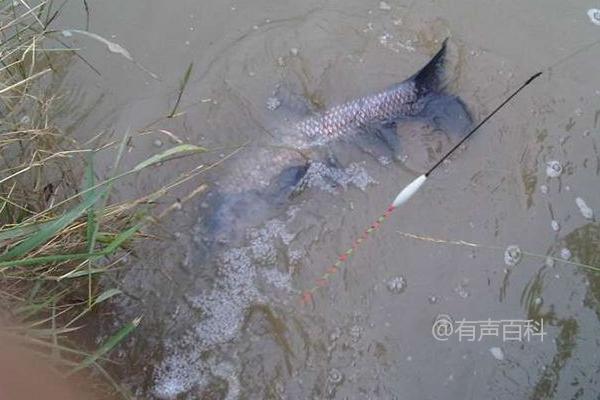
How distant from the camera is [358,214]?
A: 3.42 meters

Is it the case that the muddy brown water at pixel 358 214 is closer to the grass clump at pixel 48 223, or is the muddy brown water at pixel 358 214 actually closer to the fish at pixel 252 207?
the fish at pixel 252 207

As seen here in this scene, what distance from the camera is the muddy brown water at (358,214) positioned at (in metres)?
3.10

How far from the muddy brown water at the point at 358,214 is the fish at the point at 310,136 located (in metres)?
0.07

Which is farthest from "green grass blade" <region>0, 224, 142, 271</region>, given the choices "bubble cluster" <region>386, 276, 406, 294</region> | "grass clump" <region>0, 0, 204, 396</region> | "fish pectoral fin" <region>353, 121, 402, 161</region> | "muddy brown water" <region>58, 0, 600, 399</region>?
"fish pectoral fin" <region>353, 121, 402, 161</region>

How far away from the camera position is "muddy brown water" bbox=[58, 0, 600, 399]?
310 centimetres

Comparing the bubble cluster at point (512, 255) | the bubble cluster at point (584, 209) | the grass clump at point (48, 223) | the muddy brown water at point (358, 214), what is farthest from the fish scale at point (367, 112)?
the bubble cluster at point (584, 209)

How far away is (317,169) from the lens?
11.5ft

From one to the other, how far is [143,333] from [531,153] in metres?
2.06

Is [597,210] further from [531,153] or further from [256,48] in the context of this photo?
[256,48]

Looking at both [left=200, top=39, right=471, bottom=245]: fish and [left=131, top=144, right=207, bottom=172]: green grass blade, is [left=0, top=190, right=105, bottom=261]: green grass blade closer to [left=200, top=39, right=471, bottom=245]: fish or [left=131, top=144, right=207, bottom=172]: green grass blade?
[left=131, top=144, right=207, bottom=172]: green grass blade

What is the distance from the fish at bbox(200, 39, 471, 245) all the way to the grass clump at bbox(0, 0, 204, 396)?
0.82 feet

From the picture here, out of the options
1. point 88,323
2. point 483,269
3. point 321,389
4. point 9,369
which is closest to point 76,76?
point 88,323

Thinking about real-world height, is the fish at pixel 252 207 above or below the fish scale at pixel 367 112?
below

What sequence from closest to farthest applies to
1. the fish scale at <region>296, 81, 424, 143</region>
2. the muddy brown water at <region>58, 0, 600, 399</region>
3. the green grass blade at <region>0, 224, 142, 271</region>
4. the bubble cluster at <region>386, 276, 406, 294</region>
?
the green grass blade at <region>0, 224, 142, 271</region>
the muddy brown water at <region>58, 0, 600, 399</region>
the bubble cluster at <region>386, 276, 406, 294</region>
the fish scale at <region>296, 81, 424, 143</region>
